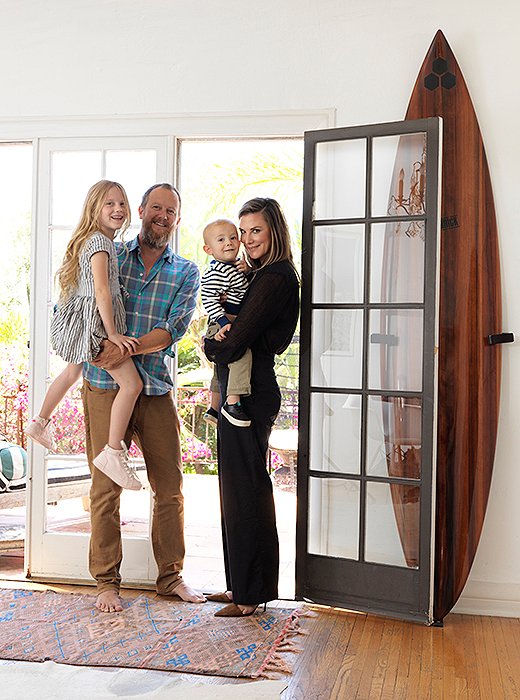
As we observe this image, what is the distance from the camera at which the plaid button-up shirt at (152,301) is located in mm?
3781

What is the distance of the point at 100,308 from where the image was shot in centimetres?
354

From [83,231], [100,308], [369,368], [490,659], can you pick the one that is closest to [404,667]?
[490,659]

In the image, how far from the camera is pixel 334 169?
3.76 metres

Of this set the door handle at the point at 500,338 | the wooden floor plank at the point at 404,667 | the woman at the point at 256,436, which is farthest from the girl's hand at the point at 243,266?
the wooden floor plank at the point at 404,667

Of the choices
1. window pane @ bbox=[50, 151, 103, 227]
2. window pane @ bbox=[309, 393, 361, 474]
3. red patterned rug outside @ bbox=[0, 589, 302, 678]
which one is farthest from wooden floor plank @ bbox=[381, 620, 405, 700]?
window pane @ bbox=[50, 151, 103, 227]

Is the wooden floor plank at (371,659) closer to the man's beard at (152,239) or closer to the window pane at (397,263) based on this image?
the window pane at (397,263)

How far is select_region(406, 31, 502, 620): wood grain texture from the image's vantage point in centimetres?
372

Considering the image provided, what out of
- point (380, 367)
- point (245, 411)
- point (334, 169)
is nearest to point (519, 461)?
point (380, 367)

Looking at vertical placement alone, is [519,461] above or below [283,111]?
below

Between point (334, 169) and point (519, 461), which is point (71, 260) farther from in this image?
point (519, 461)

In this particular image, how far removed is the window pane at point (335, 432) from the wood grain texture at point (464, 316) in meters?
0.38

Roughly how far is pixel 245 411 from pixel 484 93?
180 cm

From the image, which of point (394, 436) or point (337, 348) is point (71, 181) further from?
point (394, 436)

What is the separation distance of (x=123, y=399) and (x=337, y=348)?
98cm
